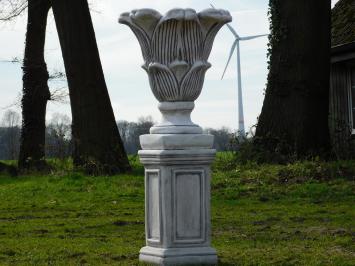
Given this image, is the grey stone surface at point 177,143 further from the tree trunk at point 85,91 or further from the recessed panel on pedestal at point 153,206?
the tree trunk at point 85,91

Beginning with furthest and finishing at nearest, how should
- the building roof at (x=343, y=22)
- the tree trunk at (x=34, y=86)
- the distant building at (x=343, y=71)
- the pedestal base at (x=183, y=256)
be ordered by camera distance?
the tree trunk at (x=34, y=86) < the building roof at (x=343, y=22) < the distant building at (x=343, y=71) < the pedestal base at (x=183, y=256)

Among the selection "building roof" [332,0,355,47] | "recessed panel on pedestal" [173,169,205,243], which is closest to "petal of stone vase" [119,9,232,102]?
"recessed panel on pedestal" [173,169,205,243]

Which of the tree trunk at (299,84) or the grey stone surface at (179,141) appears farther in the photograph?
the tree trunk at (299,84)

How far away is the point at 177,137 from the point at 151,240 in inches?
39.4

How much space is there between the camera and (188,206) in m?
7.34

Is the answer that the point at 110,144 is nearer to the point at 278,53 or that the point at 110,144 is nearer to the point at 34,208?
the point at 278,53

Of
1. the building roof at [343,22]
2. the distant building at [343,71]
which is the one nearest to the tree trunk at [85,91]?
the distant building at [343,71]

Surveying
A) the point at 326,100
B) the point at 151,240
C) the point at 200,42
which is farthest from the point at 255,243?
the point at 326,100

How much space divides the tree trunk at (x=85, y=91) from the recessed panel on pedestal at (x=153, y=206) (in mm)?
10801

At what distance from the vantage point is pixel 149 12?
7270 millimetres

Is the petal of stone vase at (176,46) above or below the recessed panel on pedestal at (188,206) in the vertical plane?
above

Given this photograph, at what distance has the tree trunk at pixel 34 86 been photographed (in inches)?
946

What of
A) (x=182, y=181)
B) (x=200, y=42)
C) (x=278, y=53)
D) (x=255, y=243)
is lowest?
(x=255, y=243)

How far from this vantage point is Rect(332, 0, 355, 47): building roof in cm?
2164
